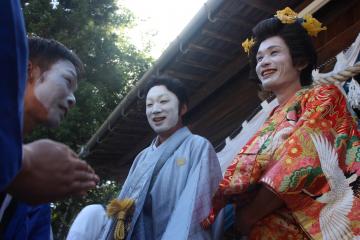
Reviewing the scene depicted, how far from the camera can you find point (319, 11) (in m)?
3.22

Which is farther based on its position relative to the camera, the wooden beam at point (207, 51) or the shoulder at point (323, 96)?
the wooden beam at point (207, 51)

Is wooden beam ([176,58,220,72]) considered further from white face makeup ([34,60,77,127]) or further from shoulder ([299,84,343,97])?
white face makeup ([34,60,77,127])

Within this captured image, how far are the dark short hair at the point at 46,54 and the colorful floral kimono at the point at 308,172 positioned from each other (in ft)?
3.24

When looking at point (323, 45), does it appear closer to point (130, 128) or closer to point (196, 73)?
point (196, 73)

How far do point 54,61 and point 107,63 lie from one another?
318 inches

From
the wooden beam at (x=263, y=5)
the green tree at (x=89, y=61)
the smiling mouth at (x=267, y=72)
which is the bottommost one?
the smiling mouth at (x=267, y=72)

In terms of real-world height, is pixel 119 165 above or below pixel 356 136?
above

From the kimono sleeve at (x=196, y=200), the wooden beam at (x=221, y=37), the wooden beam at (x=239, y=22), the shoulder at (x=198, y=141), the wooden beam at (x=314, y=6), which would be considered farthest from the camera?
the wooden beam at (x=221, y=37)

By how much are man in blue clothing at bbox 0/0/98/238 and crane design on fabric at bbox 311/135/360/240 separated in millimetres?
1087

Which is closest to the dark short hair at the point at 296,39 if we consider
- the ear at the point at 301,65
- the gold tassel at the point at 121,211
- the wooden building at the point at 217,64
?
the ear at the point at 301,65

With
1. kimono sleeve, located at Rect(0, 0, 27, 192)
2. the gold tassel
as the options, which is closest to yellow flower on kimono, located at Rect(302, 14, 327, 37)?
the gold tassel

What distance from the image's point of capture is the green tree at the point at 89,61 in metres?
8.33

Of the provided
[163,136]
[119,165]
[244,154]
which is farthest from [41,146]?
[119,165]

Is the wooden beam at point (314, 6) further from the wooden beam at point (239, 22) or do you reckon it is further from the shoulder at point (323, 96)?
the shoulder at point (323, 96)
